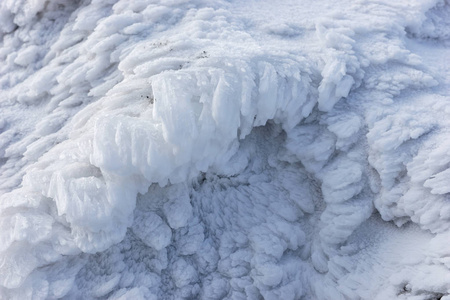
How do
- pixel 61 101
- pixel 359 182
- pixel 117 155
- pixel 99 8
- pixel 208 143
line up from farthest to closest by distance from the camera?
pixel 99 8
pixel 61 101
pixel 359 182
pixel 208 143
pixel 117 155

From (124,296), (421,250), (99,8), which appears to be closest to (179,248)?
(124,296)

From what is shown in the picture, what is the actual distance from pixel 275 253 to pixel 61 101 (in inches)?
32.0

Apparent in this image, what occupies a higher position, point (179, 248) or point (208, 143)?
point (208, 143)

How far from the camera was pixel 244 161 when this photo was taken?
4.45ft

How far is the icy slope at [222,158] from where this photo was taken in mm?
1101

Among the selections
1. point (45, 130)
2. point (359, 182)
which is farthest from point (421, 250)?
point (45, 130)

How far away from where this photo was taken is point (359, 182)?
1.29 meters

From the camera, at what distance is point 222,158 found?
1.26 metres

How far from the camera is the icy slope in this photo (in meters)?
1.10

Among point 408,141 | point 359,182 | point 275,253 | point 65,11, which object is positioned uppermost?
point 65,11

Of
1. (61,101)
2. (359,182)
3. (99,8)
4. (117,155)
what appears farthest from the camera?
(99,8)

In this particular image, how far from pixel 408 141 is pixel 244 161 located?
47 cm

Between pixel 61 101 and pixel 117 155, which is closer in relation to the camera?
pixel 117 155

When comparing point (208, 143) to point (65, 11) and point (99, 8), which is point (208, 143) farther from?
point (65, 11)
